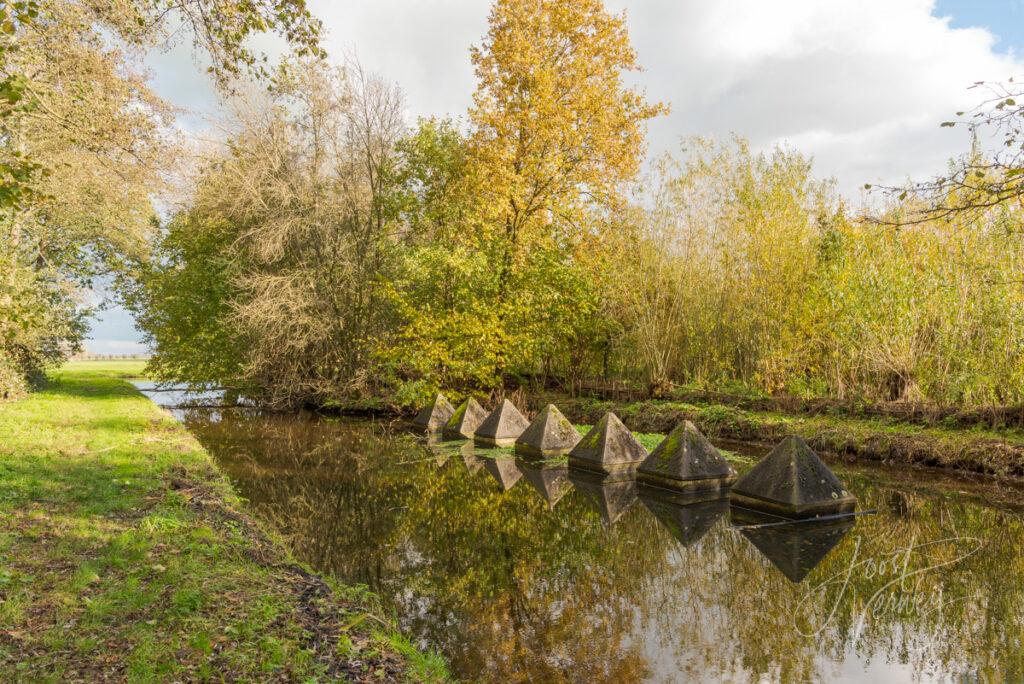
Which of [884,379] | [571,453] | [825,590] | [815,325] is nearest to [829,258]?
[815,325]

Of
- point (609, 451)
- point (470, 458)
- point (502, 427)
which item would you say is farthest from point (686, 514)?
point (502, 427)

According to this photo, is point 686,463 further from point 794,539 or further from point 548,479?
point 794,539

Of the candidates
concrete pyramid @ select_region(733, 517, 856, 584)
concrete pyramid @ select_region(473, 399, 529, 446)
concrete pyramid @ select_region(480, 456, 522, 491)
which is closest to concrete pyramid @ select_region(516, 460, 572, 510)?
concrete pyramid @ select_region(480, 456, 522, 491)

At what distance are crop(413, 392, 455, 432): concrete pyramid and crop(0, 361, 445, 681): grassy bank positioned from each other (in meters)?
10.2

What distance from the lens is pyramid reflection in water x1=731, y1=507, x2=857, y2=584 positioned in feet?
24.2

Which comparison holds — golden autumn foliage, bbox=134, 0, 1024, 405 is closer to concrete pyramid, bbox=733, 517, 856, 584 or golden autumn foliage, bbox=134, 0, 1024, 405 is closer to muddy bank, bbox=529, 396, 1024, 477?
muddy bank, bbox=529, 396, 1024, 477

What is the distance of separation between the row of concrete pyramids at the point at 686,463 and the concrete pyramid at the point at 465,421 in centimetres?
115

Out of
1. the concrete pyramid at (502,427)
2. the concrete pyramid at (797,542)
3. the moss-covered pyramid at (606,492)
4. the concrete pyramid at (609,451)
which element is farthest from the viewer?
the concrete pyramid at (502,427)

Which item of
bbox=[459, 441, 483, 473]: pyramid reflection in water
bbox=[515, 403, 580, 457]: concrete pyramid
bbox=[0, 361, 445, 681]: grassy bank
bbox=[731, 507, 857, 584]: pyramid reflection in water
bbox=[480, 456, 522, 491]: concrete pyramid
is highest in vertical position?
bbox=[515, 403, 580, 457]: concrete pyramid

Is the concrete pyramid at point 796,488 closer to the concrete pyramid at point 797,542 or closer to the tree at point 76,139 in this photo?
the concrete pyramid at point 797,542

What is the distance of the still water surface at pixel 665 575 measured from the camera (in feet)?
17.1

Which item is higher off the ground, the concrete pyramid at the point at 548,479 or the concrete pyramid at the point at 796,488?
the concrete pyramid at the point at 796,488

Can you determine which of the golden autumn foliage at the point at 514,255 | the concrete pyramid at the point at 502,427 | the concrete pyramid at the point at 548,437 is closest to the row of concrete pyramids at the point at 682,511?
the concrete pyramid at the point at 548,437

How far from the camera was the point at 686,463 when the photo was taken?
447 inches
